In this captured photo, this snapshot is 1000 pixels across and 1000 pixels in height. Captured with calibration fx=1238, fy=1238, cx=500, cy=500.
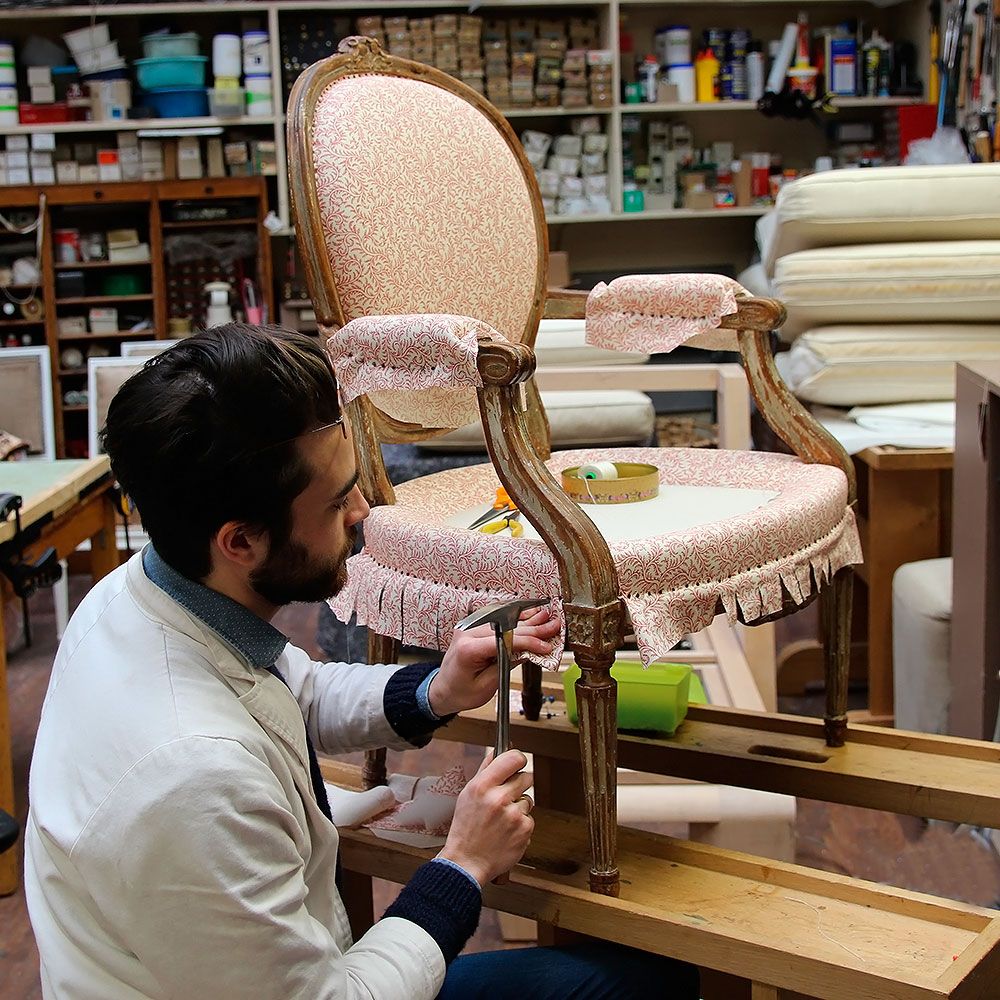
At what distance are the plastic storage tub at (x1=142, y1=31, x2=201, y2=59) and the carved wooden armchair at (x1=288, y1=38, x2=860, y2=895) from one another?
3258mm

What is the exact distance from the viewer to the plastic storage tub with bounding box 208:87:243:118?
4.58m

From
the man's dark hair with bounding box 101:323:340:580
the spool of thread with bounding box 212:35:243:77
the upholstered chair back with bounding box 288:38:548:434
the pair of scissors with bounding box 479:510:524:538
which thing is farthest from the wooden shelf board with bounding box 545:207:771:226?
the man's dark hair with bounding box 101:323:340:580

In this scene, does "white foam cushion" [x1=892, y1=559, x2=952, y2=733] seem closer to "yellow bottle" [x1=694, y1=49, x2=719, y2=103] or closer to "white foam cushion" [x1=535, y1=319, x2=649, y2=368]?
"white foam cushion" [x1=535, y1=319, x2=649, y2=368]

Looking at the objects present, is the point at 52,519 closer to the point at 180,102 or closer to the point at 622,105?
the point at 180,102

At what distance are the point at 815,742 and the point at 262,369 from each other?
2.86 ft

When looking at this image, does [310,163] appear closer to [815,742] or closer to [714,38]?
[815,742]

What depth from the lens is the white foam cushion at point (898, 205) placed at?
2445 mm

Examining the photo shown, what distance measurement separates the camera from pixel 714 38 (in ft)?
15.8

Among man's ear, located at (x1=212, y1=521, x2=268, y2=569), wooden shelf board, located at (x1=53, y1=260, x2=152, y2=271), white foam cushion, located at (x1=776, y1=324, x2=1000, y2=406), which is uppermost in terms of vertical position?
→ wooden shelf board, located at (x1=53, y1=260, x2=152, y2=271)

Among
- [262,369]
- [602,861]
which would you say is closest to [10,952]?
[602,861]

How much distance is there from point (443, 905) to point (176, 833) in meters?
0.25

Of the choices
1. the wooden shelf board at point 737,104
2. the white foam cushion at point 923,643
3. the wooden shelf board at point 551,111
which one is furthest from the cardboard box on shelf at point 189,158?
the white foam cushion at point 923,643

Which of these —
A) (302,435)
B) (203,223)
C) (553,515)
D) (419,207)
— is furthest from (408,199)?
(203,223)

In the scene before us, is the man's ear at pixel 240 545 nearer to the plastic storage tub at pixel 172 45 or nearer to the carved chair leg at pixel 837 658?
the carved chair leg at pixel 837 658
